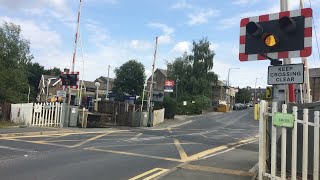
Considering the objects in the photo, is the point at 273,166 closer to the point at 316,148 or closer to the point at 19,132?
the point at 316,148

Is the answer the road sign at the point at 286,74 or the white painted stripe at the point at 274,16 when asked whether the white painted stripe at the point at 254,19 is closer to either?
the white painted stripe at the point at 274,16

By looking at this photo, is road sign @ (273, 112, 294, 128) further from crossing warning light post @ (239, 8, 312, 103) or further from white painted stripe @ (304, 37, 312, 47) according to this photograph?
white painted stripe @ (304, 37, 312, 47)

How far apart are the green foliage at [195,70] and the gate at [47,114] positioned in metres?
53.4

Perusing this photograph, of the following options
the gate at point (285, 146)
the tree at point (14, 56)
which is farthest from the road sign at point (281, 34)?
the tree at point (14, 56)

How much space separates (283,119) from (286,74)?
100cm

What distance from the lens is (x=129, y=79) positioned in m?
99.9

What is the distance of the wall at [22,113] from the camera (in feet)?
82.9

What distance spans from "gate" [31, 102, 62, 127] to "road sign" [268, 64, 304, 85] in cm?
1958

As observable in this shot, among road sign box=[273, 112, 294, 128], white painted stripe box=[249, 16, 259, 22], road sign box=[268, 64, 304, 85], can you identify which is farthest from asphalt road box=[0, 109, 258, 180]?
white painted stripe box=[249, 16, 259, 22]

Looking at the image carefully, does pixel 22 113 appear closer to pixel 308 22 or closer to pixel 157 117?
pixel 157 117

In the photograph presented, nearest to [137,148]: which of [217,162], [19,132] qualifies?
[217,162]

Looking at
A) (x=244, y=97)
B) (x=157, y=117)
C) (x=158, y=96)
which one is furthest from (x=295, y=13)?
(x=244, y=97)

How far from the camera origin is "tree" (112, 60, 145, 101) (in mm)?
99938

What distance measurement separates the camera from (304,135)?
24.5 feet
